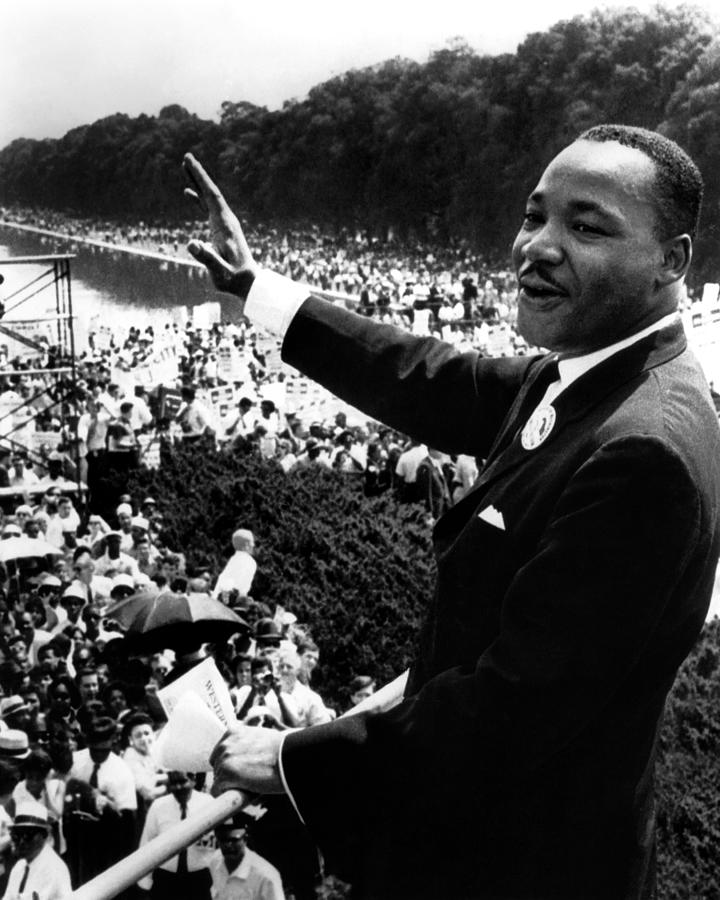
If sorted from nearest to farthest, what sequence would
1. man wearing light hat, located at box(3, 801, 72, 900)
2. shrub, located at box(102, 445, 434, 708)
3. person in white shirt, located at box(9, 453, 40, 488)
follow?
man wearing light hat, located at box(3, 801, 72, 900) → shrub, located at box(102, 445, 434, 708) → person in white shirt, located at box(9, 453, 40, 488)

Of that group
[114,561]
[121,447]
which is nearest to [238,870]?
[114,561]

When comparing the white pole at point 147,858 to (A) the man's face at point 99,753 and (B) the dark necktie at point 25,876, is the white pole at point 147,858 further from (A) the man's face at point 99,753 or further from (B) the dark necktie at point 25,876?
(A) the man's face at point 99,753

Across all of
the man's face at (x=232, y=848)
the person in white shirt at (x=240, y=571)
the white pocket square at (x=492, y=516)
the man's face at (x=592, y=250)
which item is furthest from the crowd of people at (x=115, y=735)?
the man's face at (x=592, y=250)

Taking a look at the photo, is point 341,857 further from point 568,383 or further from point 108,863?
point 108,863

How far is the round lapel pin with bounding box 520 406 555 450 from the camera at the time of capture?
1497 mm

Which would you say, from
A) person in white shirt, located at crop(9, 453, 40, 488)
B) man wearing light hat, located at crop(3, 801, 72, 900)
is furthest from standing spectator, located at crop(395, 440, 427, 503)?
man wearing light hat, located at crop(3, 801, 72, 900)

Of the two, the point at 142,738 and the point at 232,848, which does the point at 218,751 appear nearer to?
the point at 232,848

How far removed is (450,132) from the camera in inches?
1164

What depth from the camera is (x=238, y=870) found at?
4.34m

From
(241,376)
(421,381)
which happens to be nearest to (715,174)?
(241,376)

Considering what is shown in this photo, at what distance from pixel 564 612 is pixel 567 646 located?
3 centimetres

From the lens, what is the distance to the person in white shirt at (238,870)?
14.2 ft

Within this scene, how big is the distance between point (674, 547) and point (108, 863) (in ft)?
11.8

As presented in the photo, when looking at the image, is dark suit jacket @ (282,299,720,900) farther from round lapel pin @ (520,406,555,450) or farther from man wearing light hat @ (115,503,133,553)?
man wearing light hat @ (115,503,133,553)
